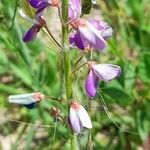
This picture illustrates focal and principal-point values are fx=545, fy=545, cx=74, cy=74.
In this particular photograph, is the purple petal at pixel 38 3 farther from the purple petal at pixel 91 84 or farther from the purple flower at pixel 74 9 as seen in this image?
the purple petal at pixel 91 84

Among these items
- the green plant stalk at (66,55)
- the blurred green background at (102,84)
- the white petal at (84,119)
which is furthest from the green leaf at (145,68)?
the white petal at (84,119)

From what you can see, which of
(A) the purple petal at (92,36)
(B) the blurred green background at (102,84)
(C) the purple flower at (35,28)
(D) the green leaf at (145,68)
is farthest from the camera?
(D) the green leaf at (145,68)

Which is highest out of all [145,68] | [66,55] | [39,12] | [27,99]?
[39,12]

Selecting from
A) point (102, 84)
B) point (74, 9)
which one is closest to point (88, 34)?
point (74, 9)

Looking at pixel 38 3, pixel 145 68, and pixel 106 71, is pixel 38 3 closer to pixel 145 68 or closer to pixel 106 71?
pixel 106 71

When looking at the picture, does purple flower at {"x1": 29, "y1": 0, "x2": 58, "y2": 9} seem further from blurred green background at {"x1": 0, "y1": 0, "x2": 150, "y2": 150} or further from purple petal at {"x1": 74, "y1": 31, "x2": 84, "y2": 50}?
blurred green background at {"x1": 0, "y1": 0, "x2": 150, "y2": 150}

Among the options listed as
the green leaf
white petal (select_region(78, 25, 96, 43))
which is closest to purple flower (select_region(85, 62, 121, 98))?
white petal (select_region(78, 25, 96, 43))

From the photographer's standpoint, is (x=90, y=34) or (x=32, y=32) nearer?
(x=90, y=34)

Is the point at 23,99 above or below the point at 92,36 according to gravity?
below

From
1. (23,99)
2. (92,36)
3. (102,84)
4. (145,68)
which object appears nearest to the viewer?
(92,36)
